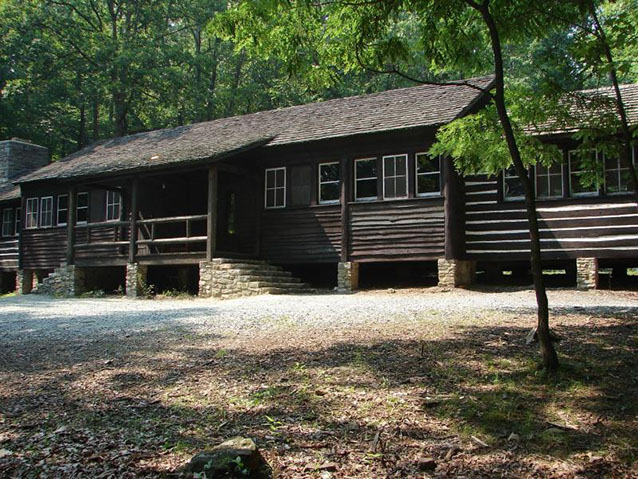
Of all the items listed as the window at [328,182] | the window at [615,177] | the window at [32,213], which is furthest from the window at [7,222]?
the window at [615,177]

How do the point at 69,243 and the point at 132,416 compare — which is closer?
the point at 132,416

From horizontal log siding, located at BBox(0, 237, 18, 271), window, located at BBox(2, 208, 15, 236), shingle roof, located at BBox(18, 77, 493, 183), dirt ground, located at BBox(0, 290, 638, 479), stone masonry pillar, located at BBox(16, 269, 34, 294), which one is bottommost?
dirt ground, located at BBox(0, 290, 638, 479)

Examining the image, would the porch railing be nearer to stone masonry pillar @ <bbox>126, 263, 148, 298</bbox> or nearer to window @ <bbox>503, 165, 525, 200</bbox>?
stone masonry pillar @ <bbox>126, 263, 148, 298</bbox>

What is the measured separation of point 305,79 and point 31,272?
19741 mm

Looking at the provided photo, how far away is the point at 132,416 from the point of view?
464cm

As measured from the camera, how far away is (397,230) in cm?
1596

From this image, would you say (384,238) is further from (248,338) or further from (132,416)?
(132,416)

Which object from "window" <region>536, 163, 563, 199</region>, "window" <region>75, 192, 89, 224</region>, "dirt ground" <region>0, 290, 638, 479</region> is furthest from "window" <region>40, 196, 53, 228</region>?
"window" <region>536, 163, 563, 199</region>

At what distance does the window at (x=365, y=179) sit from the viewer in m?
16.6

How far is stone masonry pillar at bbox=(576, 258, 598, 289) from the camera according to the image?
14305mm

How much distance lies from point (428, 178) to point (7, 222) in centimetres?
1960

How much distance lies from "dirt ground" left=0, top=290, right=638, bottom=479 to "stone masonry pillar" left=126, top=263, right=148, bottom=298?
10801 mm

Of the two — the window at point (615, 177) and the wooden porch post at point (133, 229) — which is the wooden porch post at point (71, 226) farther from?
the window at point (615, 177)

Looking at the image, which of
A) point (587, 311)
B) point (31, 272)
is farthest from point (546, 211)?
point (31, 272)
